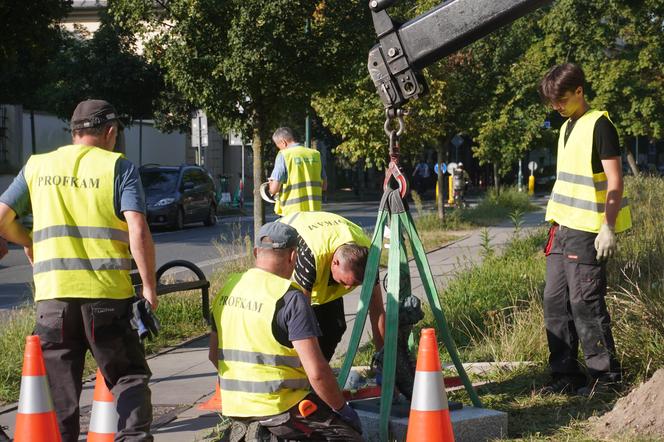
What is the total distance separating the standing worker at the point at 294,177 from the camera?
393 inches

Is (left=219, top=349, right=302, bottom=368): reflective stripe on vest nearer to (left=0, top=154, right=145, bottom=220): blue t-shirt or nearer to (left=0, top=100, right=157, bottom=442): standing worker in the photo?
(left=0, top=100, right=157, bottom=442): standing worker

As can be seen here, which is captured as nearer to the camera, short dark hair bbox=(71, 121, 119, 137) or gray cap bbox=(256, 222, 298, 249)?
gray cap bbox=(256, 222, 298, 249)

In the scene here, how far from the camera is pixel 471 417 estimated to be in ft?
17.0

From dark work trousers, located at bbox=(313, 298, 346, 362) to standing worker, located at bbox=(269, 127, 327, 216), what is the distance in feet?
12.5

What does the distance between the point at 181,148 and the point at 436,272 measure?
110 ft

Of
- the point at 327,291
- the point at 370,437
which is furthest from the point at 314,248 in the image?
the point at 370,437

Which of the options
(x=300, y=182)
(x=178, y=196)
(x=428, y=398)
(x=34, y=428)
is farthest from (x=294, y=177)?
(x=178, y=196)

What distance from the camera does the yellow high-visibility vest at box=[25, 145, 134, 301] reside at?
472 cm

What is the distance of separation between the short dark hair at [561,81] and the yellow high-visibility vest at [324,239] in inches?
54.0

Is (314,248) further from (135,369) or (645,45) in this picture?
(645,45)

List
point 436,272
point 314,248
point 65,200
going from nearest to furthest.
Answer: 1. point 65,200
2. point 314,248
3. point 436,272

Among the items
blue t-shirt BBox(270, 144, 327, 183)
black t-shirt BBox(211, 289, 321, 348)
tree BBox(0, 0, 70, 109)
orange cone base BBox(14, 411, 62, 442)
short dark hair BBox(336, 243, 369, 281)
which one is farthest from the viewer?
tree BBox(0, 0, 70, 109)

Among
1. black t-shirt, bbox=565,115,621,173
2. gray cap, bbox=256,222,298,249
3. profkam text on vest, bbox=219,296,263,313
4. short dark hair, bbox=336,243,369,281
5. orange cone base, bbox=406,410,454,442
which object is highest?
black t-shirt, bbox=565,115,621,173

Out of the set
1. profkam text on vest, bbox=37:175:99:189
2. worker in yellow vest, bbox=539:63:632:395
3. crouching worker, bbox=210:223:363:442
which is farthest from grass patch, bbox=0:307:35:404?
worker in yellow vest, bbox=539:63:632:395
